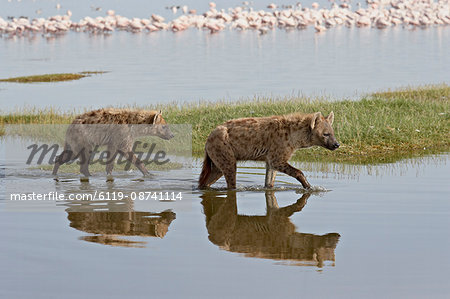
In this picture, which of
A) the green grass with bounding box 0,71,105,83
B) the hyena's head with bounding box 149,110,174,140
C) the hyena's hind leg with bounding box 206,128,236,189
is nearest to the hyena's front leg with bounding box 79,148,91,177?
the hyena's head with bounding box 149,110,174,140

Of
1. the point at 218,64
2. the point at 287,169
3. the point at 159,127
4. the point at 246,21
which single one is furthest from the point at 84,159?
the point at 246,21

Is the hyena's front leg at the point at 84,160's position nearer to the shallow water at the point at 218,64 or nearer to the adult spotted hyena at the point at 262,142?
the adult spotted hyena at the point at 262,142

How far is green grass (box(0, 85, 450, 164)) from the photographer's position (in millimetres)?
15774

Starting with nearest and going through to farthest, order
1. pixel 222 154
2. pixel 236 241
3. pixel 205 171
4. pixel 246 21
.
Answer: pixel 236 241, pixel 222 154, pixel 205 171, pixel 246 21

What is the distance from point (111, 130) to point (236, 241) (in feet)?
15.2

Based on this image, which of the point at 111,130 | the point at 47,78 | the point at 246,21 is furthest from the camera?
the point at 246,21

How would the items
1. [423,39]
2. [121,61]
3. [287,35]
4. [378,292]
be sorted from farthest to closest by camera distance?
[287,35] → [423,39] → [121,61] → [378,292]

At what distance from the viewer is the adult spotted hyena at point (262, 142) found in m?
11.4

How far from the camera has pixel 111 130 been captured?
13.0 m

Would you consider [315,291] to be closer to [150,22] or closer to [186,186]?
[186,186]

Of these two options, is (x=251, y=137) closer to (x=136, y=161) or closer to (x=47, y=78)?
(x=136, y=161)

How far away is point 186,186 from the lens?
1252cm

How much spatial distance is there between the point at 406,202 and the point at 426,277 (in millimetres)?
3469

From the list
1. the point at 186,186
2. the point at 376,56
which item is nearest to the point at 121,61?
the point at 376,56
